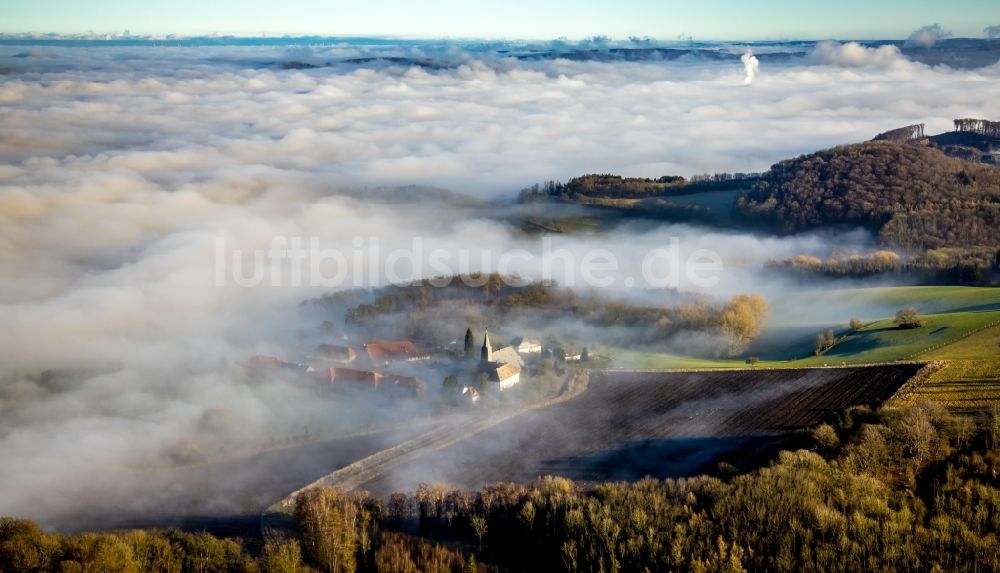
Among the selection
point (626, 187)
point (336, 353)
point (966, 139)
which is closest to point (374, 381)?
point (336, 353)

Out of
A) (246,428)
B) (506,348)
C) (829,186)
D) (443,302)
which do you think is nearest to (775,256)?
(829,186)

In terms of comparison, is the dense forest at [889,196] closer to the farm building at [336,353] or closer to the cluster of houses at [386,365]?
the cluster of houses at [386,365]

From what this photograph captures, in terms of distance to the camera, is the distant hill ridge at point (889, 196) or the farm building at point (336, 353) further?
the distant hill ridge at point (889, 196)

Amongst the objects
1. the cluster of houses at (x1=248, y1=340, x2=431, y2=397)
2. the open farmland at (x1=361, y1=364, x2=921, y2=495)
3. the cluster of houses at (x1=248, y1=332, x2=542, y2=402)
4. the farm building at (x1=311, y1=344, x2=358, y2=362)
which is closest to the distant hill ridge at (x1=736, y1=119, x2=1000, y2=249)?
the open farmland at (x1=361, y1=364, x2=921, y2=495)

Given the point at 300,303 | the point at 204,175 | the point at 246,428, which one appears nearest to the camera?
the point at 246,428

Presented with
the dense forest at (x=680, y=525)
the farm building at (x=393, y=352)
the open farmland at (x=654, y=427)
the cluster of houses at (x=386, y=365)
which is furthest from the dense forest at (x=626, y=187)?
the dense forest at (x=680, y=525)

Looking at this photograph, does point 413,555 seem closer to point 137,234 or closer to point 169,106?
point 137,234
